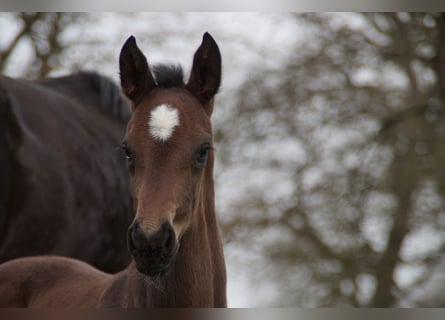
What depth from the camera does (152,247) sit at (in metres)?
1.87

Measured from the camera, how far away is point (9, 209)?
3090 mm

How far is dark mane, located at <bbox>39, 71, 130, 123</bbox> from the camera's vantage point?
376cm

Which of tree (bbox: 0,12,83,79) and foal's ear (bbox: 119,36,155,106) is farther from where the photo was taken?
tree (bbox: 0,12,83,79)

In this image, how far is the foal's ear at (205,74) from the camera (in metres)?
2.25

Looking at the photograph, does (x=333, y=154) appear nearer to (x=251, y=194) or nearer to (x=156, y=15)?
(x=251, y=194)

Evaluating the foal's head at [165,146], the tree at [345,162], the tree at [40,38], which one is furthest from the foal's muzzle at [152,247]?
the tree at [345,162]

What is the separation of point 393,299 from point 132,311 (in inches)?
151

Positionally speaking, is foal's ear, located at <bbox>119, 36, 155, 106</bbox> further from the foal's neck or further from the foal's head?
the foal's neck

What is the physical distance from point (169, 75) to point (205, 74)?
0.33 ft

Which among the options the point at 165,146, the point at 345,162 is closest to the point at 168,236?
the point at 165,146

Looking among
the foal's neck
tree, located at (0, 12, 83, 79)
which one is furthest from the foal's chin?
tree, located at (0, 12, 83, 79)

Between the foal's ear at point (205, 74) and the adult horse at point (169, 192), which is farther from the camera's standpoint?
the foal's ear at point (205, 74)

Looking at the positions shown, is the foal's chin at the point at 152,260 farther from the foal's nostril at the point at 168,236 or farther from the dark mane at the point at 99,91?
the dark mane at the point at 99,91

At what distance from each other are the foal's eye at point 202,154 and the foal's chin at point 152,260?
26 centimetres
